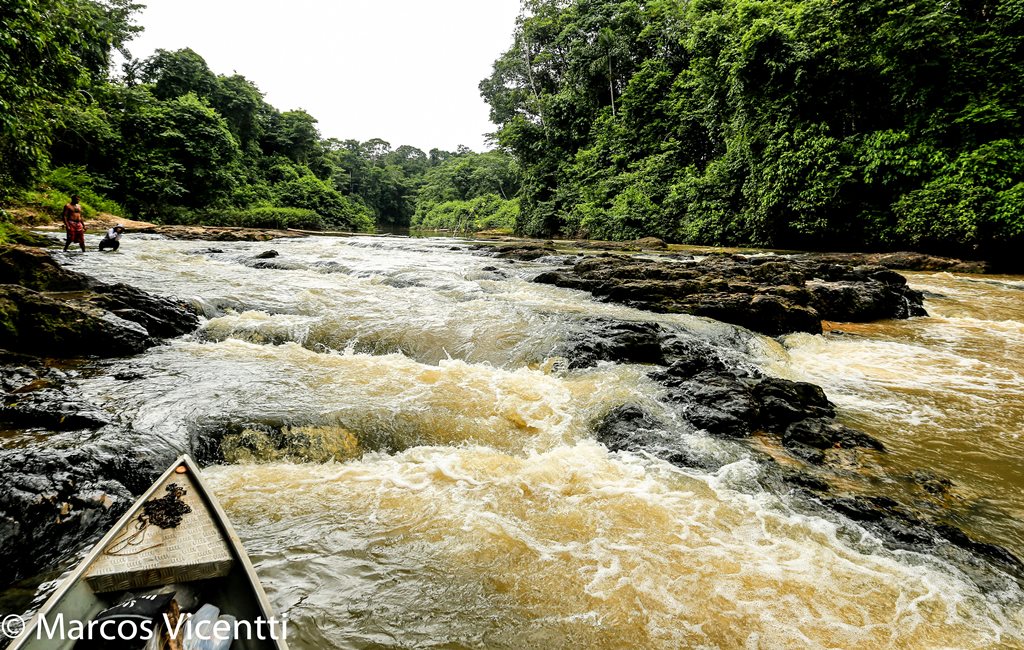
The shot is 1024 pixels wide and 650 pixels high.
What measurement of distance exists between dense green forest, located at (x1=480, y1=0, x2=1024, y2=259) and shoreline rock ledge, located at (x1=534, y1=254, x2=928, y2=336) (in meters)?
4.60

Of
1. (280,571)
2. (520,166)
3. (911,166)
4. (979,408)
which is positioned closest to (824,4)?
(911,166)

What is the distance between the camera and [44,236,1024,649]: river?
1935 mm

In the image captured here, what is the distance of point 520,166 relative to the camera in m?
30.8

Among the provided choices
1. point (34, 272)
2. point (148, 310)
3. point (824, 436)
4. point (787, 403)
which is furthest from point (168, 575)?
point (34, 272)

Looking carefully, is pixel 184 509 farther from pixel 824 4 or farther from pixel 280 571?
pixel 824 4

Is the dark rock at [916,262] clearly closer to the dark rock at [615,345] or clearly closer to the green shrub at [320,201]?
the dark rock at [615,345]

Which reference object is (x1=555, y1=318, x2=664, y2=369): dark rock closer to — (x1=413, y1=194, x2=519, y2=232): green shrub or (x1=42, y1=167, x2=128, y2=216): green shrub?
(x1=42, y1=167, x2=128, y2=216): green shrub

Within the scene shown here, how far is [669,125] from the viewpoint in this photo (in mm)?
21688

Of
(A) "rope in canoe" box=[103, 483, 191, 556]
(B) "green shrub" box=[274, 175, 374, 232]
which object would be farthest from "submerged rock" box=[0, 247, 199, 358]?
(B) "green shrub" box=[274, 175, 374, 232]

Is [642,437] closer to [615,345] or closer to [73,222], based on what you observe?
[615,345]

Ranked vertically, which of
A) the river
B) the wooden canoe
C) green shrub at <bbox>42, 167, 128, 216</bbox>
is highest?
green shrub at <bbox>42, 167, 128, 216</bbox>

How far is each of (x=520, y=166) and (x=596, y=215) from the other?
10.1m

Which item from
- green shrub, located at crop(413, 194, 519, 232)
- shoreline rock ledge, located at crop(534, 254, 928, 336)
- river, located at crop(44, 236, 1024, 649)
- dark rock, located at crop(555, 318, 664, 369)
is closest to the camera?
river, located at crop(44, 236, 1024, 649)

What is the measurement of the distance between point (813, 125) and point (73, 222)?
837 inches
